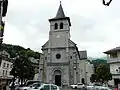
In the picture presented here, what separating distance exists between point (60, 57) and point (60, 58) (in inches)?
10.3

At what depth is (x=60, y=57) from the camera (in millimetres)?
42969

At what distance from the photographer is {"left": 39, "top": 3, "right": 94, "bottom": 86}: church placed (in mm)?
40969

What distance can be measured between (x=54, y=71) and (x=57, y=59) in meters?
3.18

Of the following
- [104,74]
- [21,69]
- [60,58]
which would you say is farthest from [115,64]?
[21,69]

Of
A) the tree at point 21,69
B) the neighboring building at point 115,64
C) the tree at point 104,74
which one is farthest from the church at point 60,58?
the tree at point 21,69

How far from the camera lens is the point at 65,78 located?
133 feet

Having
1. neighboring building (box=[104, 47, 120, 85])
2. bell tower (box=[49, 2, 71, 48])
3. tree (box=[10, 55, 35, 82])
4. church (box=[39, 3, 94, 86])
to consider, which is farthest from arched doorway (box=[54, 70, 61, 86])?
neighboring building (box=[104, 47, 120, 85])

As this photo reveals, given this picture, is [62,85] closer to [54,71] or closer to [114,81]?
[54,71]

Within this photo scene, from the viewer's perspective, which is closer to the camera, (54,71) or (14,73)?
(14,73)

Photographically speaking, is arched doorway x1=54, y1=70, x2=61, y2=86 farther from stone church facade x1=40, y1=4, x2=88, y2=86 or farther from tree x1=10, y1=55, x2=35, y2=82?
tree x1=10, y1=55, x2=35, y2=82

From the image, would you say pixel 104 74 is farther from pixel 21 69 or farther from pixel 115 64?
pixel 21 69

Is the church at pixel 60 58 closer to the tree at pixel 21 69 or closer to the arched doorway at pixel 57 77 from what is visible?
the arched doorway at pixel 57 77

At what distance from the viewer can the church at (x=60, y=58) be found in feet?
134

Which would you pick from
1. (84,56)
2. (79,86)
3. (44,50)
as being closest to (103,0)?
(79,86)
